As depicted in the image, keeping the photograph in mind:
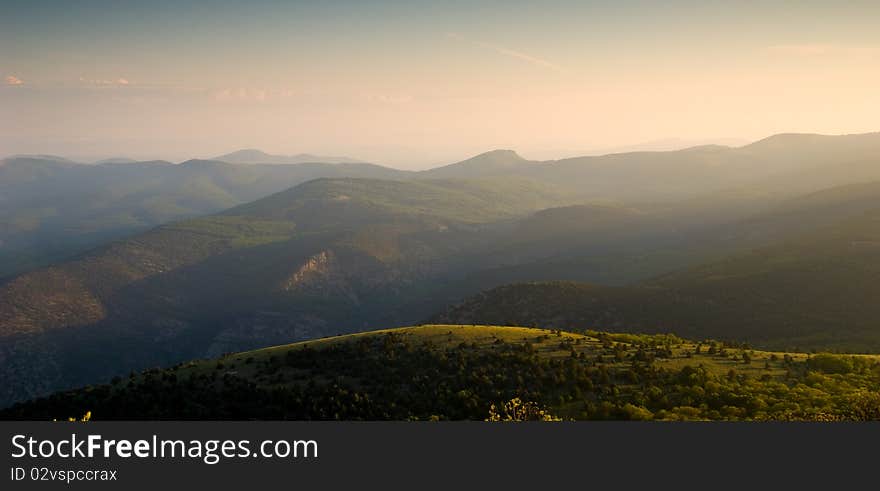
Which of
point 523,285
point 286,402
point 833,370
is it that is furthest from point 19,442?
point 523,285

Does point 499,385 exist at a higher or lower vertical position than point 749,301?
higher

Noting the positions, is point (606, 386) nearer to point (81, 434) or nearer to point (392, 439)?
point (392, 439)

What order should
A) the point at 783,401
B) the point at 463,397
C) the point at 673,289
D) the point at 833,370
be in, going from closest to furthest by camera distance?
1. the point at 783,401
2. the point at 463,397
3. the point at 833,370
4. the point at 673,289

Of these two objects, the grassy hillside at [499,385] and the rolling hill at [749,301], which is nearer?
the grassy hillside at [499,385]

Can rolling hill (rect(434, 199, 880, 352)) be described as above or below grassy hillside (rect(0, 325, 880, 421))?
below

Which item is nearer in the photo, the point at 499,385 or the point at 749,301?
the point at 499,385

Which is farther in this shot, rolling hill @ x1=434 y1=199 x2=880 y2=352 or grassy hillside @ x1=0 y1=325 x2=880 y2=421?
rolling hill @ x1=434 y1=199 x2=880 y2=352

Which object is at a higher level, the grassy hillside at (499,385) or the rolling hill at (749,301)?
the grassy hillside at (499,385)

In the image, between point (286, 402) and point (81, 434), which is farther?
point (286, 402)
